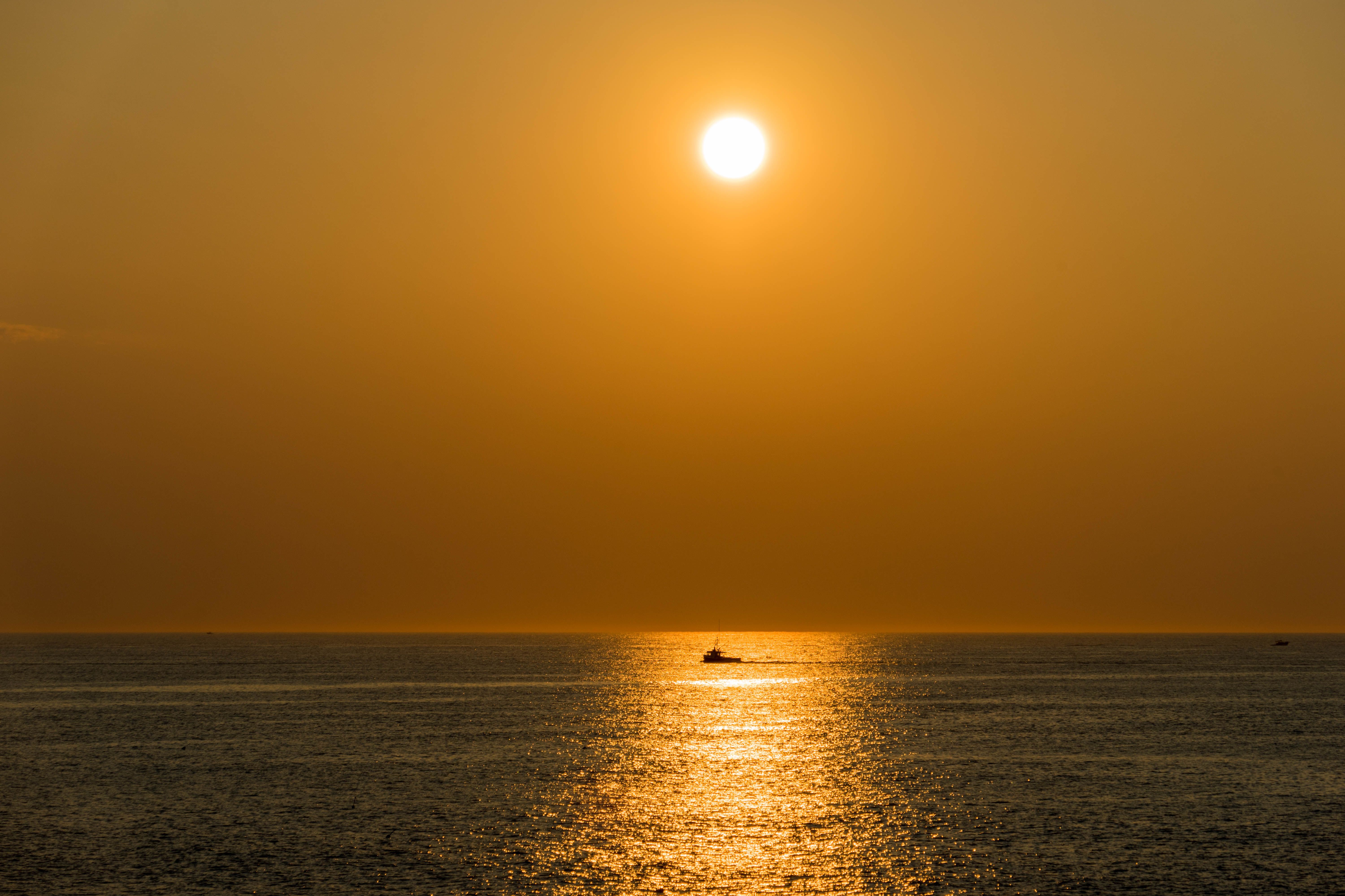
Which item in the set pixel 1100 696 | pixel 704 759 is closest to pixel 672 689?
pixel 1100 696

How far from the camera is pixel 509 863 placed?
57781mm

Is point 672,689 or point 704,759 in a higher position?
point 672,689

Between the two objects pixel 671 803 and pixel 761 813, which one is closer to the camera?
pixel 761 813

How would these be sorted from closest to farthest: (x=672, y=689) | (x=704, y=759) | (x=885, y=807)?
(x=885, y=807) < (x=704, y=759) < (x=672, y=689)

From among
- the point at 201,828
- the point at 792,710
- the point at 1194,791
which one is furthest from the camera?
the point at 792,710

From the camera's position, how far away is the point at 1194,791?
259 ft

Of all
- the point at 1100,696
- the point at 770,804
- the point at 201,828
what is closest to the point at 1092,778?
the point at 770,804

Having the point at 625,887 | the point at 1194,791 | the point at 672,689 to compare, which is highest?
the point at 672,689

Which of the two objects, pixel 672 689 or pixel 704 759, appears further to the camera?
pixel 672 689

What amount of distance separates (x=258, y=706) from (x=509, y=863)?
352 ft

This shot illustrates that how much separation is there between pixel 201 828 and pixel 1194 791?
6494 cm

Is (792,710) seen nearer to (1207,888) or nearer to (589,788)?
(589,788)

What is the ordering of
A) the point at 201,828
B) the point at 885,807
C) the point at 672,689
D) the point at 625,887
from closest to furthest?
1. the point at 625,887
2. the point at 201,828
3. the point at 885,807
4. the point at 672,689

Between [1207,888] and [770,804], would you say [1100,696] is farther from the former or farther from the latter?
[1207,888]
